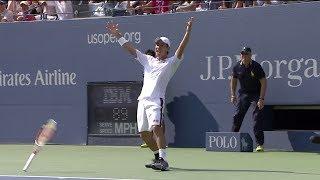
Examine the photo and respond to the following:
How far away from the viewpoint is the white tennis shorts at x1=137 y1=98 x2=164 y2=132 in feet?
35.0

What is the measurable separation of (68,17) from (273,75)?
17.4ft

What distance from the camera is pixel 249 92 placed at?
14.5 m

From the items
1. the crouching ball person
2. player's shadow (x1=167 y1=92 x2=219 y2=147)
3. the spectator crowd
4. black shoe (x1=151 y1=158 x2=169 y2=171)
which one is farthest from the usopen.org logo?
black shoe (x1=151 y1=158 x2=169 y2=171)

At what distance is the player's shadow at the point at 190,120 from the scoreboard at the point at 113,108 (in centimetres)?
84

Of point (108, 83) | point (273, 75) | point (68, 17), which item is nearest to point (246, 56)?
point (273, 75)

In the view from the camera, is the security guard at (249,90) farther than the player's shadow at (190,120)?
No

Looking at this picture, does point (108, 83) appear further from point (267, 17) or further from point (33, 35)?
point (267, 17)

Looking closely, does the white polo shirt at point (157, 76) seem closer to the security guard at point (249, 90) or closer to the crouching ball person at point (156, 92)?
the crouching ball person at point (156, 92)

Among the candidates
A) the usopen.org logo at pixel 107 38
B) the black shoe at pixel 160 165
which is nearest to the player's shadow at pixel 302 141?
the usopen.org logo at pixel 107 38

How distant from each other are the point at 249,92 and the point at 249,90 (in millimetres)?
39

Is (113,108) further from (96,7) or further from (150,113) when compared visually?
(150,113)

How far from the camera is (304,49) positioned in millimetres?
14367

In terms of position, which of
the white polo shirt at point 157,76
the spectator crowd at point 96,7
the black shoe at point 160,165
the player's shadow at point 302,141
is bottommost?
the player's shadow at point 302,141

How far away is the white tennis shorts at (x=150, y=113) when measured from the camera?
10658 millimetres
